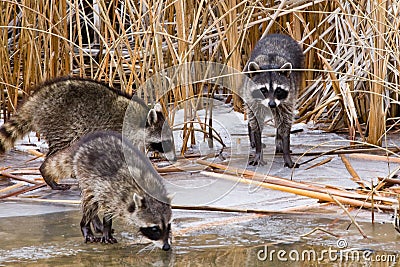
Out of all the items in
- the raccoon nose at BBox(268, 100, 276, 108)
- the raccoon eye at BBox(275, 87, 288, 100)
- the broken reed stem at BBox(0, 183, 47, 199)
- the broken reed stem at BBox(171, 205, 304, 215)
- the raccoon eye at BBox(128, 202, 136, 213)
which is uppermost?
the raccoon eye at BBox(275, 87, 288, 100)

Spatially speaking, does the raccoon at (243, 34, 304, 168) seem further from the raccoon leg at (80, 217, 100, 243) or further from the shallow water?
the raccoon leg at (80, 217, 100, 243)

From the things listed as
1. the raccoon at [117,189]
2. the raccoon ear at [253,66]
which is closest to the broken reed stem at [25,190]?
the raccoon at [117,189]

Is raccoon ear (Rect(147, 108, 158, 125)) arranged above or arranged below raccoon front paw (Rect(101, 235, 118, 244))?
above

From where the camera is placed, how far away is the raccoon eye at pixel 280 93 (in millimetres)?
7203

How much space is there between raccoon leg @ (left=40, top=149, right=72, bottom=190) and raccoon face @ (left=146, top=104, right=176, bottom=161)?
35.1 inches

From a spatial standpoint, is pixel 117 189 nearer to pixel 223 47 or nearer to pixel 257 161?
pixel 257 161

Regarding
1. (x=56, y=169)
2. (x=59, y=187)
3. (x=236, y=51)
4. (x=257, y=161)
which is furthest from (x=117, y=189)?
(x=236, y=51)

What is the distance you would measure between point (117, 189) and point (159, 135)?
180cm

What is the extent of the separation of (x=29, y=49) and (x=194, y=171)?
2141mm

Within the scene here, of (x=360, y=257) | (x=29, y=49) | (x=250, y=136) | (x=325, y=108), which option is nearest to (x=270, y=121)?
(x=250, y=136)

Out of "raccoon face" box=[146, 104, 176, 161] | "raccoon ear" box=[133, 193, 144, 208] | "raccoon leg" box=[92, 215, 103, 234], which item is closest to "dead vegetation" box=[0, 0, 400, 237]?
"raccoon face" box=[146, 104, 176, 161]

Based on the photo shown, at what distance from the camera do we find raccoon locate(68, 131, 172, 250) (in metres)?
4.84

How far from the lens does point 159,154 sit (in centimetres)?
694

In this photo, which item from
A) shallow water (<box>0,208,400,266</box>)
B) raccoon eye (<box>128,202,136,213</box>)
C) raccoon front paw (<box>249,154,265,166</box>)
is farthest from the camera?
raccoon front paw (<box>249,154,265,166</box>)
